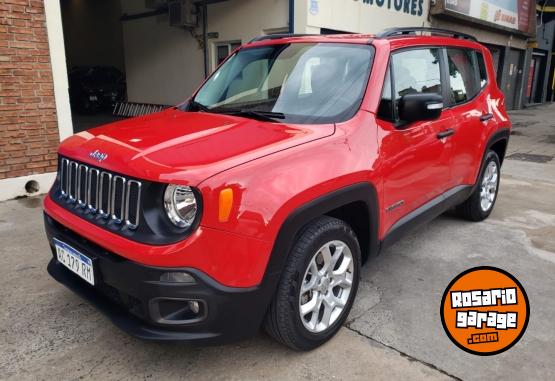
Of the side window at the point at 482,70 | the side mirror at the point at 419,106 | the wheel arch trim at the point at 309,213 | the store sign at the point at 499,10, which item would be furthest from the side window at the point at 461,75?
the store sign at the point at 499,10

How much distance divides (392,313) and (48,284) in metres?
2.53

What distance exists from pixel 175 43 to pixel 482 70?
1030 centimetres

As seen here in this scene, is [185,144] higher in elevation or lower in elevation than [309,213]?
higher

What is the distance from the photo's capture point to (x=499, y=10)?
648 inches

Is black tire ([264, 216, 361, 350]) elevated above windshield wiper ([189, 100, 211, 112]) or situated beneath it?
situated beneath

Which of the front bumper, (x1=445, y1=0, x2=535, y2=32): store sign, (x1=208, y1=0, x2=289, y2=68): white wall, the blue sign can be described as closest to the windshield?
the front bumper

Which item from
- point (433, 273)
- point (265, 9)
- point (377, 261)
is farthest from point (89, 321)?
point (265, 9)

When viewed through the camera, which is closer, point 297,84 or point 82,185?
point 82,185

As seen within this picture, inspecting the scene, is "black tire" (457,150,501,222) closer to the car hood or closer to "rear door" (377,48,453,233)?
"rear door" (377,48,453,233)

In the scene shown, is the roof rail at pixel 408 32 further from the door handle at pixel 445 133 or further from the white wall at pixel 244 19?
the white wall at pixel 244 19

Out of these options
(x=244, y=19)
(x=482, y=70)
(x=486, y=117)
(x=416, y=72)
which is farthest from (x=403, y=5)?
(x=416, y=72)

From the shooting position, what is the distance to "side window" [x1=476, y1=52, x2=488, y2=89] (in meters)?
4.64

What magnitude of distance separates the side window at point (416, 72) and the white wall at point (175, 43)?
6.23 m

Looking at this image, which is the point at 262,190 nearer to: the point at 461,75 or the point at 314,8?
the point at 461,75
